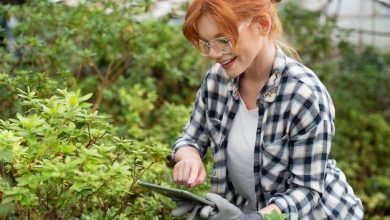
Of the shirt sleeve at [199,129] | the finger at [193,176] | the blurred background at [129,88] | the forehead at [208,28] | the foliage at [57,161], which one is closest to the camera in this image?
the foliage at [57,161]

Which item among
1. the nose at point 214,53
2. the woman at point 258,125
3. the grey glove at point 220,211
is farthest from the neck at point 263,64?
the grey glove at point 220,211

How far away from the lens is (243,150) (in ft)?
8.54

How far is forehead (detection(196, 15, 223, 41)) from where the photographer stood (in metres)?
2.33

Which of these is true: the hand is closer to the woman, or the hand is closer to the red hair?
the woman

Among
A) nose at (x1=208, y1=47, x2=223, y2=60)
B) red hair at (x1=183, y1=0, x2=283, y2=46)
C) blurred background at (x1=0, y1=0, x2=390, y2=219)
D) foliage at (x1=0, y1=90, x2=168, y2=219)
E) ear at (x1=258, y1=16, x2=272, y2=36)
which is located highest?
red hair at (x1=183, y1=0, x2=283, y2=46)

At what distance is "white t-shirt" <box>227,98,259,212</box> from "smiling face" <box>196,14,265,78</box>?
231 millimetres

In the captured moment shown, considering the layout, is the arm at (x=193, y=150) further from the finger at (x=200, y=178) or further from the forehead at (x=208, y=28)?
the forehead at (x=208, y=28)

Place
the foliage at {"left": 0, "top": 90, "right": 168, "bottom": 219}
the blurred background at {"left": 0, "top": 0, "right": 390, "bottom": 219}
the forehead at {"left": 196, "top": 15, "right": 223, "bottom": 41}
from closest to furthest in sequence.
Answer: the foliage at {"left": 0, "top": 90, "right": 168, "bottom": 219} → the blurred background at {"left": 0, "top": 0, "right": 390, "bottom": 219} → the forehead at {"left": 196, "top": 15, "right": 223, "bottom": 41}

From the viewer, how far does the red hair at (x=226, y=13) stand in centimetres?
230

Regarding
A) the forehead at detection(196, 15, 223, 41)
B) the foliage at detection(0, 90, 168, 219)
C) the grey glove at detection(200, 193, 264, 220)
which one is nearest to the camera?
the foliage at detection(0, 90, 168, 219)

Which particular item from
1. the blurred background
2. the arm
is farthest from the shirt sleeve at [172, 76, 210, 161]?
the blurred background

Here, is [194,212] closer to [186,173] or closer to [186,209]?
[186,209]

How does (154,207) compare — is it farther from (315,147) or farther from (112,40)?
(112,40)

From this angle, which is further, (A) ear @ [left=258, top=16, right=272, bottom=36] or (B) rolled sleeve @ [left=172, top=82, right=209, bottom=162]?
(B) rolled sleeve @ [left=172, top=82, right=209, bottom=162]
